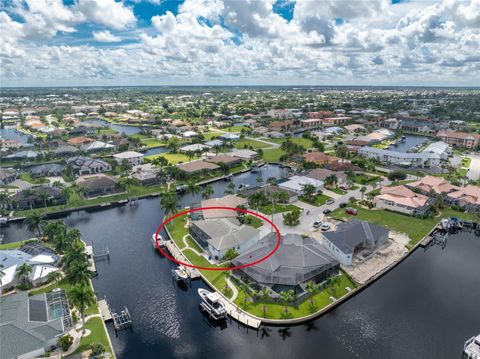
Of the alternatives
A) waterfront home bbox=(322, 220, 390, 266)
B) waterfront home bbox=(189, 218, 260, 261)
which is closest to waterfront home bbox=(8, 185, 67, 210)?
waterfront home bbox=(189, 218, 260, 261)

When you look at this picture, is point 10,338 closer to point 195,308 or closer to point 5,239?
point 195,308

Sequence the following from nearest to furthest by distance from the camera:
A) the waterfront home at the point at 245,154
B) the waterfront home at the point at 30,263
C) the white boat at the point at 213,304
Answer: the white boat at the point at 213,304
the waterfront home at the point at 30,263
the waterfront home at the point at 245,154

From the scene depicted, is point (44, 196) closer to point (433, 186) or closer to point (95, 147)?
point (95, 147)

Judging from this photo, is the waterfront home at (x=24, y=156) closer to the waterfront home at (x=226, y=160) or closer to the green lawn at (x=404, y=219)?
the waterfront home at (x=226, y=160)

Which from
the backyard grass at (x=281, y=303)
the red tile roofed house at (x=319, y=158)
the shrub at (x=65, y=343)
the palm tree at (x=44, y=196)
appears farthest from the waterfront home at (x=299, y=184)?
the shrub at (x=65, y=343)

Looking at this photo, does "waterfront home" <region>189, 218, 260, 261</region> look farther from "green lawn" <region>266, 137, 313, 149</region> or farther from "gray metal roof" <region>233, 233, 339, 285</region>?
"green lawn" <region>266, 137, 313, 149</region>

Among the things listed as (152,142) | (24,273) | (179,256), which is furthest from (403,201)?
(152,142)
